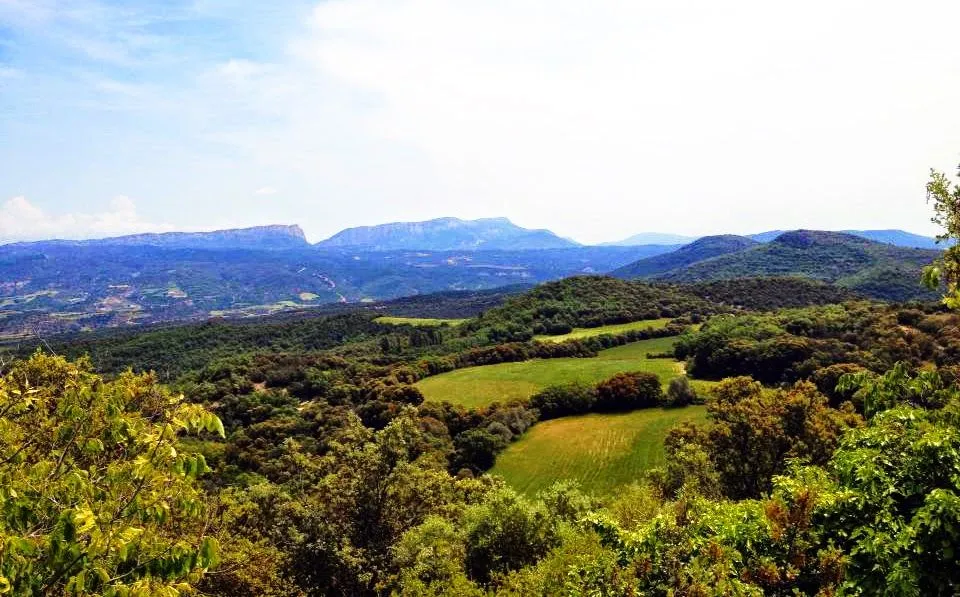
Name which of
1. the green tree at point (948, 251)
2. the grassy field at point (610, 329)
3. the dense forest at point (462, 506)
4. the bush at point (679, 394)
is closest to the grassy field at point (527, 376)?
the bush at point (679, 394)

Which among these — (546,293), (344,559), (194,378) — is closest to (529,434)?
(344,559)

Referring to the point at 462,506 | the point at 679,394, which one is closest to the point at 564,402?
Result: the point at 679,394

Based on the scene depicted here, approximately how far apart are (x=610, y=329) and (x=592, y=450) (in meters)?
80.6

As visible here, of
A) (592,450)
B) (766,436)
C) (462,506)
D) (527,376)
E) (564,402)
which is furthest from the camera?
(527,376)

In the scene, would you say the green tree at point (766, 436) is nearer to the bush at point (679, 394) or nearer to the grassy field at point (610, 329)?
the bush at point (679, 394)

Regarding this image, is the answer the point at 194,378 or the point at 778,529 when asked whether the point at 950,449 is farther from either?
the point at 194,378

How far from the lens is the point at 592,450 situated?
76625 mm

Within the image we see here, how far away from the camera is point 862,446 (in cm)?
1533

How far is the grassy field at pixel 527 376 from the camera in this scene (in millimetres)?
102375

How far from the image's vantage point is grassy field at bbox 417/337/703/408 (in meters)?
102

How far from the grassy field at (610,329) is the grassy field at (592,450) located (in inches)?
2248

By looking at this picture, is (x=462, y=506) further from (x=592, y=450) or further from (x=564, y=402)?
(x=564, y=402)

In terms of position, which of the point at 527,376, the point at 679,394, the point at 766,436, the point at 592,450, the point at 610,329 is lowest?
the point at 592,450

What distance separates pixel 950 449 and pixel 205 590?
2703 cm
